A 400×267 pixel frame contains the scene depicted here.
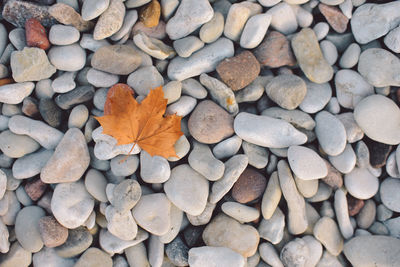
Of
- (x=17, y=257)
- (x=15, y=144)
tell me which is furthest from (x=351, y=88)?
(x=17, y=257)

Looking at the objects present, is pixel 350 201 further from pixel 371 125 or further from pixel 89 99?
pixel 89 99

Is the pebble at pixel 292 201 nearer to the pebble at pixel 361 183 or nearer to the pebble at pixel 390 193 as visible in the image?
the pebble at pixel 361 183

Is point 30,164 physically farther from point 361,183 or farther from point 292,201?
point 361,183

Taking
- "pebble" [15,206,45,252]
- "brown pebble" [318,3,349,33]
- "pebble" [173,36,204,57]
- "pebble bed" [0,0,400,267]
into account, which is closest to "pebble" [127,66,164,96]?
"pebble bed" [0,0,400,267]

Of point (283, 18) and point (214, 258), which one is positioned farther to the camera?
point (283, 18)

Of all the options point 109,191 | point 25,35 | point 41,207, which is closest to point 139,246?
point 109,191

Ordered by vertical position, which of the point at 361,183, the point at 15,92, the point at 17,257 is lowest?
the point at 17,257

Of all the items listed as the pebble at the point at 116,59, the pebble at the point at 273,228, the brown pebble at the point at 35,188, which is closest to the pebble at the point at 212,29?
the pebble at the point at 116,59
